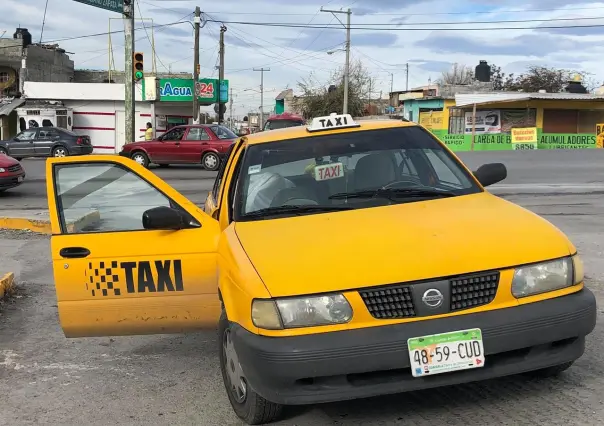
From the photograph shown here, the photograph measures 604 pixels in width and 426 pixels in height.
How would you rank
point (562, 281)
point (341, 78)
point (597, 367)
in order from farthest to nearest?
point (341, 78), point (597, 367), point (562, 281)

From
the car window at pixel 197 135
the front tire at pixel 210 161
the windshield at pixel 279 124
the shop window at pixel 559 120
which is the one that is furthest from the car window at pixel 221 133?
the shop window at pixel 559 120

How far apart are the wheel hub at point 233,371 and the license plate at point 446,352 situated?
94 cm

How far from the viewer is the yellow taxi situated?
2998 mm

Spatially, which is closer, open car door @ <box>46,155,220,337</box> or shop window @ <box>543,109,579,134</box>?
open car door @ <box>46,155,220,337</box>

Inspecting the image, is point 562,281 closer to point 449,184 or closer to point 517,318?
point 517,318

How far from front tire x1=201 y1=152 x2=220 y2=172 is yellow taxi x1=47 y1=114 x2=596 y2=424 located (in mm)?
17556

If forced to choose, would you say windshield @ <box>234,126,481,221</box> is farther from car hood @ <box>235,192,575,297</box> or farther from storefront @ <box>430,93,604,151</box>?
storefront @ <box>430,93,604,151</box>

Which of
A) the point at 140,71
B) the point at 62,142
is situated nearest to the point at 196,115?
the point at 62,142

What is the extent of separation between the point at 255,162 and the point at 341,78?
202 ft

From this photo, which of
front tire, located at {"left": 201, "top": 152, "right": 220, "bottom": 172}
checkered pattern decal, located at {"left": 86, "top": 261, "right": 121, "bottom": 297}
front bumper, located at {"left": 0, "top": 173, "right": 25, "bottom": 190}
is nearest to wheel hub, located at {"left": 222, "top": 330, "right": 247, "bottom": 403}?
checkered pattern decal, located at {"left": 86, "top": 261, "right": 121, "bottom": 297}

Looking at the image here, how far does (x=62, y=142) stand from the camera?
91.7 feet

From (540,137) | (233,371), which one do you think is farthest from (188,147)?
(540,137)

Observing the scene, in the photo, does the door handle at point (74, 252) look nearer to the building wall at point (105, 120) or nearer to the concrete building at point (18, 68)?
the building wall at point (105, 120)

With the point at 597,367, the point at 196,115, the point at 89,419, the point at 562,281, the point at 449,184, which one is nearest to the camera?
the point at 562,281
